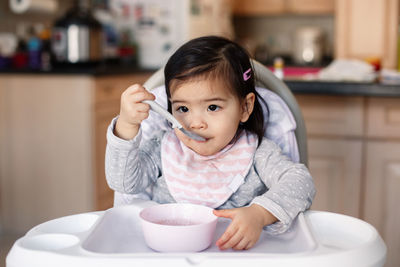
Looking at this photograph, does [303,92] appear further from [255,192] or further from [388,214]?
[255,192]

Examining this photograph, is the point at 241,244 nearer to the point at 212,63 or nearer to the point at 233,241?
the point at 233,241

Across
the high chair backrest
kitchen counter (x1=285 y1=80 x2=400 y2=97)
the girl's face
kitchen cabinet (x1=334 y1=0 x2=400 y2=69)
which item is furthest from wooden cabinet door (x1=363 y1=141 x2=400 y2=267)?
kitchen cabinet (x1=334 y1=0 x2=400 y2=69)

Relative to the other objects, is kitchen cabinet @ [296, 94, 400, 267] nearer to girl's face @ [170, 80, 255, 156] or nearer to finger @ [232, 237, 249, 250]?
girl's face @ [170, 80, 255, 156]

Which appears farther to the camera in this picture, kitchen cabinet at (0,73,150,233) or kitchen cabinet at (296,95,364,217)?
kitchen cabinet at (0,73,150,233)

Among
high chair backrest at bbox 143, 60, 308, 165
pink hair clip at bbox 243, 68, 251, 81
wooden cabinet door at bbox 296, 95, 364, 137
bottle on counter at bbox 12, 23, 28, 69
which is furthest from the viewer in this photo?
bottle on counter at bbox 12, 23, 28, 69

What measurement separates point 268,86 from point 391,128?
877 mm

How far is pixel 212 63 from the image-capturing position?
40.4 inches

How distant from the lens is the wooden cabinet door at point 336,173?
78.2 inches

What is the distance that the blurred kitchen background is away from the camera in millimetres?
1966

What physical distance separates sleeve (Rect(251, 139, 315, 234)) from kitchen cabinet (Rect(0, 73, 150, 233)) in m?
1.77

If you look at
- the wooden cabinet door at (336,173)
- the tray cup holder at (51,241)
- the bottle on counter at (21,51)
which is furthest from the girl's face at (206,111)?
the bottle on counter at (21,51)

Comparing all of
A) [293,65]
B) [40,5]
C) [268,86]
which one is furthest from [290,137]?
[293,65]

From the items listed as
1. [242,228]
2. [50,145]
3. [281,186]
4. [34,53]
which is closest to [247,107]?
[281,186]

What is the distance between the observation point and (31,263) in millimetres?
728
